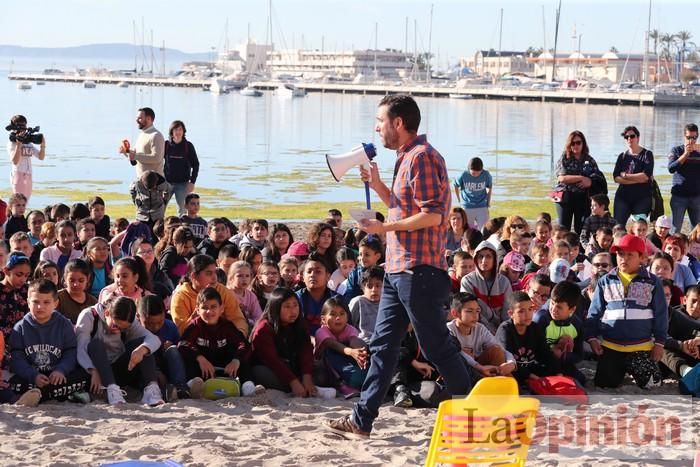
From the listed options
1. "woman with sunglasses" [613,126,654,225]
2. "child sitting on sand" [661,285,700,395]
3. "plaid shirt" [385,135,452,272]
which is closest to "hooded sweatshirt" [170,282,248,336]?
"plaid shirt" [385,135,452,272]

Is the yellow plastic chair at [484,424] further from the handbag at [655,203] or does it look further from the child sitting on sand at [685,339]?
the handbag at [655,203]

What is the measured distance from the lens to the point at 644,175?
11.0 m

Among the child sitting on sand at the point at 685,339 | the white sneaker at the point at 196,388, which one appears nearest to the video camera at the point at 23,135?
the white sneaker at the point at 196,388

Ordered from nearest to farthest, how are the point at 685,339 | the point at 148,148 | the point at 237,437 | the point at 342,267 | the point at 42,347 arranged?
the point at 237,437 → the point at 42,347 → the point at 685,339 → the point at 342,267 → the point at 148,148

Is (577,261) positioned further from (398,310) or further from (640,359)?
(398,310)

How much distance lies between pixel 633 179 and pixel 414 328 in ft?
22.2

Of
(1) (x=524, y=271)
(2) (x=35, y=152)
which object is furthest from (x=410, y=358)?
(2) (x=35, y=152)

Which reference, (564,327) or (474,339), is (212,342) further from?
(564,327)

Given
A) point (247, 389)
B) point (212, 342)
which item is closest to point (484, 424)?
point (247, 389)

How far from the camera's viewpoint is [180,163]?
1190 centimetres

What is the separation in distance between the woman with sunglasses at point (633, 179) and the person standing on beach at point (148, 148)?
194 inches

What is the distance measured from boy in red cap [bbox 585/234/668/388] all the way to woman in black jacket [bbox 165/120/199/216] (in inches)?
239

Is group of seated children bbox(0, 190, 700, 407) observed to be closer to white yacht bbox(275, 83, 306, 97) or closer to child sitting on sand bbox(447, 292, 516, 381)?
child sitting on sand bbox(447, 292, 516, 381)

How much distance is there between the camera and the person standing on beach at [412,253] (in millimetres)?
4902
